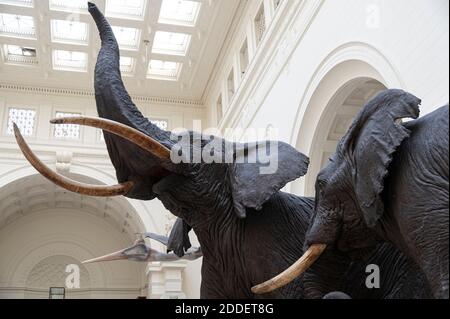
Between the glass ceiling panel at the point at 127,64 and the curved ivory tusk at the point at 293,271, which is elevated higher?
the glass ceiling panel at the point at 127,64

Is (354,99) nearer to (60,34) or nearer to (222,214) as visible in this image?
(222,214)

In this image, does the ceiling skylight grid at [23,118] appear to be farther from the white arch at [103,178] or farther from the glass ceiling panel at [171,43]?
the glass ceiling panel at [171,43]

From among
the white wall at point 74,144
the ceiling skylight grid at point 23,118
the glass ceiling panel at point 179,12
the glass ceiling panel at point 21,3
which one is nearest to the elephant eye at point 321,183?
the glass ceiling panel at point 179,12

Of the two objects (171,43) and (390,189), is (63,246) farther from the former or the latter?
(390,189)

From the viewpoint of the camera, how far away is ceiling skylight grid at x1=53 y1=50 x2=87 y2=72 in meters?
14.8

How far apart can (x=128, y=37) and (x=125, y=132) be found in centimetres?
1287

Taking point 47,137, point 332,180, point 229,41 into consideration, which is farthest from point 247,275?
point 47,137

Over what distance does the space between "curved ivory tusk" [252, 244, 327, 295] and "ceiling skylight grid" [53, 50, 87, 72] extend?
13903mm

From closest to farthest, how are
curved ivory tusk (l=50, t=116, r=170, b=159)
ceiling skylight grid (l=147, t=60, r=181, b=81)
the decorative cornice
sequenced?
1. curved ivory tusk (l=50, t=116, r=170, b=159)
2. the decorative cornice
3. ceiling skylight grid (l=147, t=60, r=181, b=81)

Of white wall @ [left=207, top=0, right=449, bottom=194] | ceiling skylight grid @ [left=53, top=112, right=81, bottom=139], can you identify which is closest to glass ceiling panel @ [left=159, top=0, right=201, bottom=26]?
white wall @ [left=207, top=0, right=449, bottom=194]

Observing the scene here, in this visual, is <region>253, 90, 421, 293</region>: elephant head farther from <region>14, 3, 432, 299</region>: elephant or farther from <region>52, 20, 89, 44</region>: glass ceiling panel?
<region>52, 20, 89, 44</region>: glass ceiling panel

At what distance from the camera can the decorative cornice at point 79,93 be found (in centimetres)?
1501

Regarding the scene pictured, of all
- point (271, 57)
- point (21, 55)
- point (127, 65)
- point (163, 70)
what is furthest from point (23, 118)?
point (271, 57)

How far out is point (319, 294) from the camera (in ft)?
5.74
